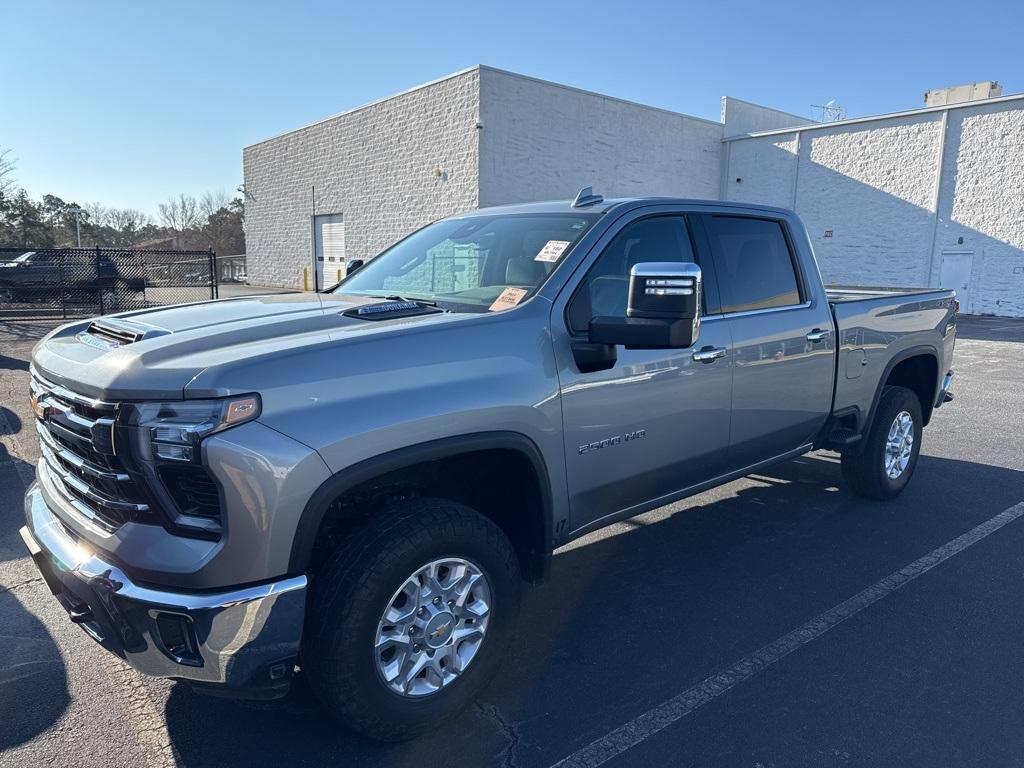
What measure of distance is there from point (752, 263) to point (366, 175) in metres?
23.6

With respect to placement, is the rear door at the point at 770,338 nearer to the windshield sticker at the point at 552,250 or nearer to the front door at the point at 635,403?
the front door at the point at 635,403

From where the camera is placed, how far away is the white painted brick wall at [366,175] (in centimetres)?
2198

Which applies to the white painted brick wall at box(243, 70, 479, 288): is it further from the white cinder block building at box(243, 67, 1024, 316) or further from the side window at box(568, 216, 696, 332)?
the side window at box(568, 216, 696, 332)

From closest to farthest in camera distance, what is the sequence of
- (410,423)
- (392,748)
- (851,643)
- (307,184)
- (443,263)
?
(410,423) → (392,748) → (851,643) → (443,263) → (307,184)

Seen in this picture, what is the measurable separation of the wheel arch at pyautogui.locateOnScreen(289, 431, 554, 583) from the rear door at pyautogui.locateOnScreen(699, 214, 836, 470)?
4.73 feet

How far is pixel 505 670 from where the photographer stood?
327 centimetres

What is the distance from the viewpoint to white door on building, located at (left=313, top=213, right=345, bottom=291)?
27922 millimetres

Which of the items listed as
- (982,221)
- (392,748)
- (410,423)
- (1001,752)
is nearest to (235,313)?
(410,423)

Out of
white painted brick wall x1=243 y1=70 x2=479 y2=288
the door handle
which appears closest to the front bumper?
the door handle

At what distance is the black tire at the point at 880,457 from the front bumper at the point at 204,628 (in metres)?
4.31

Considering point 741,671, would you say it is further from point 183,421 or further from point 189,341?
point 189,341

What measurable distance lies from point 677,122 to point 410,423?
87.5ft

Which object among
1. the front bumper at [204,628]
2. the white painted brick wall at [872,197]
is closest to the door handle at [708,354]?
the front bumper at [204,628]

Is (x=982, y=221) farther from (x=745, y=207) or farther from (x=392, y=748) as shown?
(x=392, y=748)
